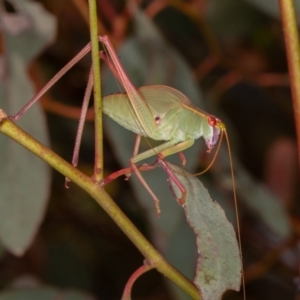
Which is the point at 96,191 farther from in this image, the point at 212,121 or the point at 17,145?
the point at 17,145

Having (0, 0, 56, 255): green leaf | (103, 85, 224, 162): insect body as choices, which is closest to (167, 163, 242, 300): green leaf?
(103, 85, 224, 162): insect body

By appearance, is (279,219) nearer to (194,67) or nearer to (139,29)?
(139,29)

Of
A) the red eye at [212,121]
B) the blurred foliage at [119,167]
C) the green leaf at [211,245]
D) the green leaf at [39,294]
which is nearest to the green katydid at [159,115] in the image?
the red eye at [212,121]

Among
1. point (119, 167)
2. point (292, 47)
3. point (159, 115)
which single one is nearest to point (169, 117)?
point (159, 115)

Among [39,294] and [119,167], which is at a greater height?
[119,167]

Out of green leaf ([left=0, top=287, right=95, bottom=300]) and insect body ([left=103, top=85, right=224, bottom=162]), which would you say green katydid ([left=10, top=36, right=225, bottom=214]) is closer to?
insect body ([left=103, top=85, right=224, bottom=162])

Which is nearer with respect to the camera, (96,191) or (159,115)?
(96,191)
